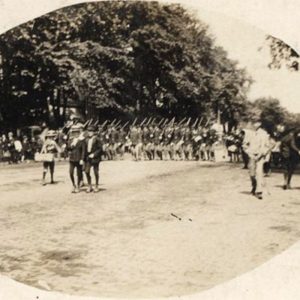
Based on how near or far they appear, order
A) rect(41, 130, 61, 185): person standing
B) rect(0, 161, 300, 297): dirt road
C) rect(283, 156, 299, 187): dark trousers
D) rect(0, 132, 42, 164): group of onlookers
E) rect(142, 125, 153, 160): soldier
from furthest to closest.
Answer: rect(0, 132, 42, 164): group of onlookers < rect(41, 130, 61, 185): person standing < rect(142, 125, 153, 160): soldier < rect(283, 156, 299, 187): dark trousers < rect(0, 161, 300, 297): dirt road

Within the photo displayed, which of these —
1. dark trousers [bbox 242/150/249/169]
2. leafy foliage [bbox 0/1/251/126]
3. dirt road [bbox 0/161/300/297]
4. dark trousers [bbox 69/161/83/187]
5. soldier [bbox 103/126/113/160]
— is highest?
leafy foliage [bbox 0/1/251/126]

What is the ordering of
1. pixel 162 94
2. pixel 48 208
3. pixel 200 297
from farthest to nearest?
1. pixel 48 208
2. pixel 162 94
3. pixel 200 297

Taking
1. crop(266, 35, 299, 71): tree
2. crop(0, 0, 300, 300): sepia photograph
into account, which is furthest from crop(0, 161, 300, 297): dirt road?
crop(266, 35, 299, 71): tree

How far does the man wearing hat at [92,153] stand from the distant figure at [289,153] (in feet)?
4.25

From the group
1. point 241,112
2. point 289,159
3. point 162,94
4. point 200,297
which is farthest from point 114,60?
point 200,297

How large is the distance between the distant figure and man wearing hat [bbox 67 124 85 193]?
1414mm

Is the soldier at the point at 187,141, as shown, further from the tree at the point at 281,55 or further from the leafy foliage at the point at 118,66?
the tree at the point at 281,55

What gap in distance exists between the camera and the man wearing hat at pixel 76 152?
4531mm

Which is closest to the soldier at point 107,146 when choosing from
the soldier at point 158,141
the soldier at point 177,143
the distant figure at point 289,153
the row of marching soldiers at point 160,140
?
the row of marching soldiers at point 160,140

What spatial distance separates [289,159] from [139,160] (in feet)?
3.39

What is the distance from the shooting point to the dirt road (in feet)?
13.3

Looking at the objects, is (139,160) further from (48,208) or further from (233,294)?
(233,294)

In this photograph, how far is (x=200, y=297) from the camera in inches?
158

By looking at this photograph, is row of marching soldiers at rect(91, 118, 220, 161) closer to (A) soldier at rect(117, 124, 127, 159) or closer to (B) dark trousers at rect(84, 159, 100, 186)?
(A) soldier at rect(117, 124, 127, 159)
